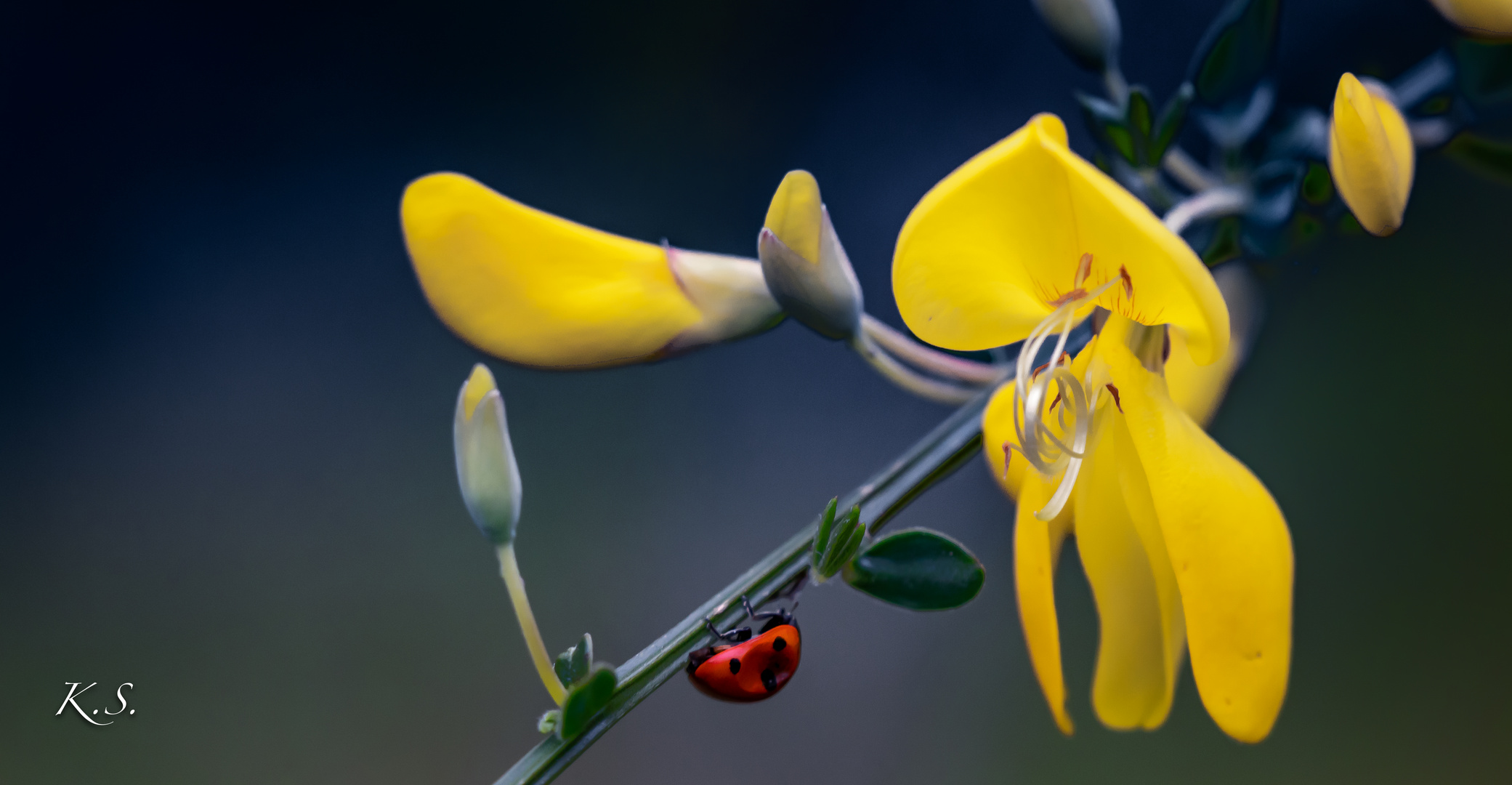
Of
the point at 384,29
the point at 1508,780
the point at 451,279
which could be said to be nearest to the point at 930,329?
the point at 451,279

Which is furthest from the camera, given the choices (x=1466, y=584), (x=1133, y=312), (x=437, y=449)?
(x=437, y=449)

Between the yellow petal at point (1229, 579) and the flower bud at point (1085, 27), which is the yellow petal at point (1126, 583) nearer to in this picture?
the yellow petal at point (1229, 579)

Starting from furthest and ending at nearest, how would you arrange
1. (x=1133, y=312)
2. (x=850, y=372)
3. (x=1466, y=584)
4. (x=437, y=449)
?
(x=437, y=449) < (x=850, y=372) < (x=1466, y=584) < (x=1133, y=312)

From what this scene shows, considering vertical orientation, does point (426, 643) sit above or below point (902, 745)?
above

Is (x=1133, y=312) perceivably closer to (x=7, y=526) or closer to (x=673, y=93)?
(x=673, y=93)

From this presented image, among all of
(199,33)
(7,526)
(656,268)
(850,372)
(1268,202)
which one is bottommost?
(850,372)

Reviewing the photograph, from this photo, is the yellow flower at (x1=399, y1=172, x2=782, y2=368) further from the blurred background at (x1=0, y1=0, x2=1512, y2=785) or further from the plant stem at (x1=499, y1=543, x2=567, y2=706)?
the blurred background at (x1=0, y1=0, x2=1512, y2=785)

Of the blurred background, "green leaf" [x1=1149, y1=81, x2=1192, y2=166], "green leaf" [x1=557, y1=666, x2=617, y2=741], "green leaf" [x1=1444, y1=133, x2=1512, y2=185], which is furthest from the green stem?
the blurred background

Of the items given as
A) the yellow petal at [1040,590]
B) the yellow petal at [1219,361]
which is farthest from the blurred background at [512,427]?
the yellow petal at [1040,590]

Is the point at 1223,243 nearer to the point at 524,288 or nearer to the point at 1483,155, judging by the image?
the point at 1483,155
